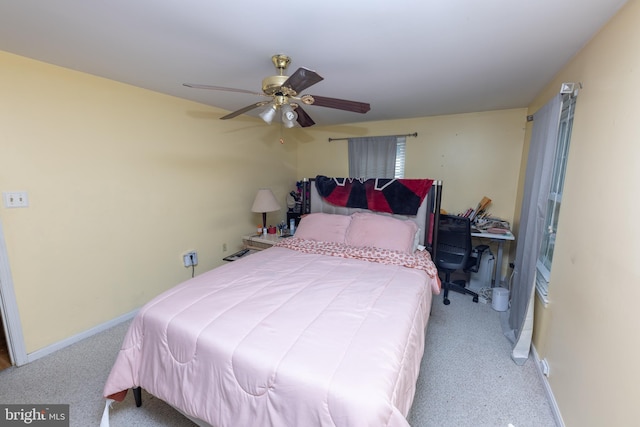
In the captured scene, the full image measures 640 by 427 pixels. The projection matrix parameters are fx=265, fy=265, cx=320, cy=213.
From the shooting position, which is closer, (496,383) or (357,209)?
(496,383)

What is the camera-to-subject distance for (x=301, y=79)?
4.38 ft

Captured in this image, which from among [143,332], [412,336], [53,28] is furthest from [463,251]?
[53,28]

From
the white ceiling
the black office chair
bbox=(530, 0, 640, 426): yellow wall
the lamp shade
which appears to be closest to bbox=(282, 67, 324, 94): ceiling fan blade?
the white ceiling

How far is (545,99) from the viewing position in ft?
7.66

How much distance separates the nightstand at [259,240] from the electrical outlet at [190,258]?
62 centimetres

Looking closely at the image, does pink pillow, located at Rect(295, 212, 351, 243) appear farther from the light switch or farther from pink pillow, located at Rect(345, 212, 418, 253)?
the light switch

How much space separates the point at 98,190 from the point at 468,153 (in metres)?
3.92

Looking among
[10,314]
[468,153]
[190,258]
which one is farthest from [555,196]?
[10,314]

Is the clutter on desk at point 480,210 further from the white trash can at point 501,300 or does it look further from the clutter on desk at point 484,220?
the white trash can at point 501,300

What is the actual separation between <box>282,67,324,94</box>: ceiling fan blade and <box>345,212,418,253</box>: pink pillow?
1478mm

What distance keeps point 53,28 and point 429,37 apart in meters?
2.10

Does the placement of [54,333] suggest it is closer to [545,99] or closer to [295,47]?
[295,47]

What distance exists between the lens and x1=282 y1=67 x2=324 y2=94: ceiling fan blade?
124cm

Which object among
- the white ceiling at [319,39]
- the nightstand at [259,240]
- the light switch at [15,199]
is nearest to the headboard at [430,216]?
the white ceiling at [319,39]
